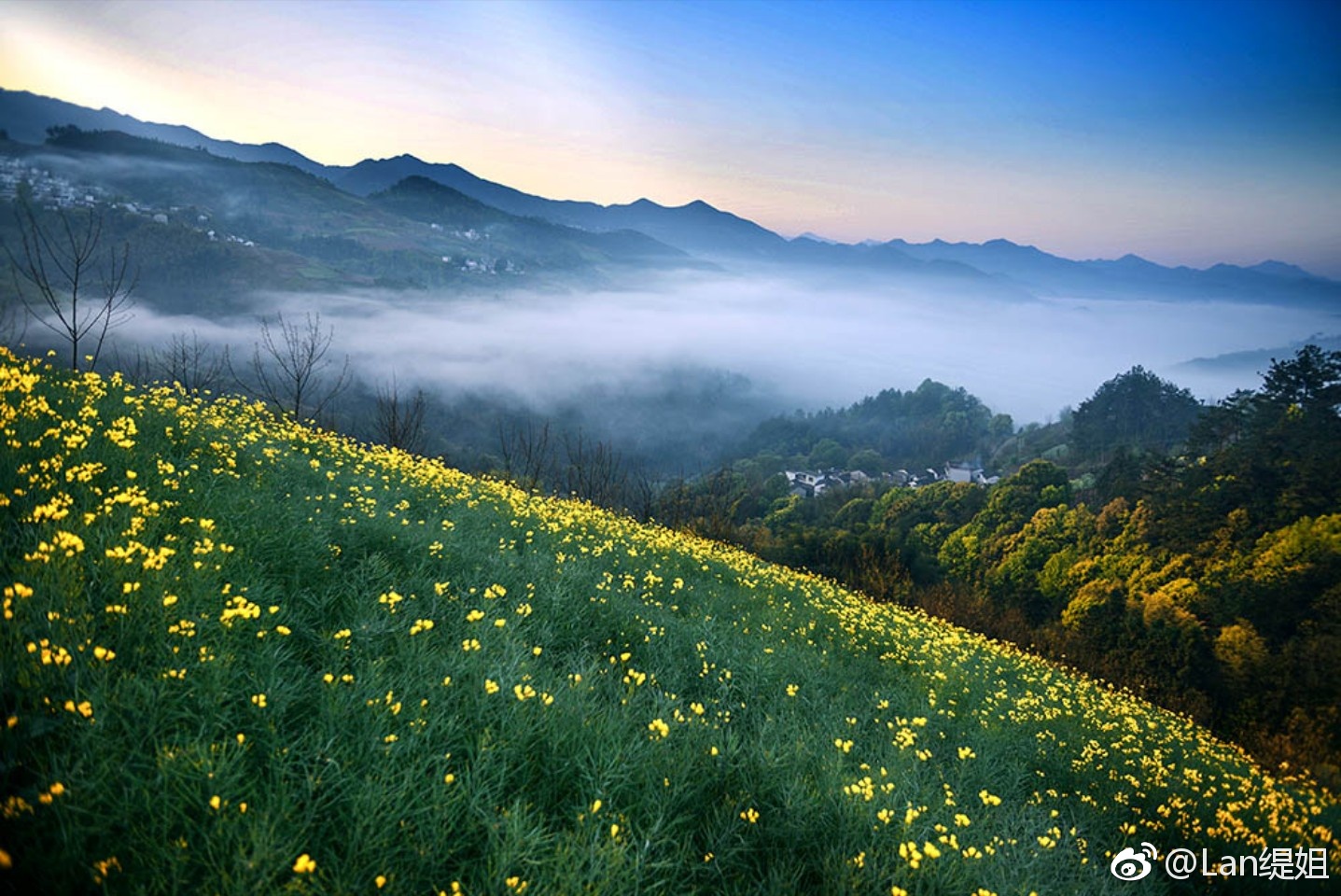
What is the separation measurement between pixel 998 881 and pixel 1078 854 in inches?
78.9

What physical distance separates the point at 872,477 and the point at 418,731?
145 m

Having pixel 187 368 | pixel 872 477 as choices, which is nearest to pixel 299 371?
pixel 187 368

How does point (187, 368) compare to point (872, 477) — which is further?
point (872, 477)

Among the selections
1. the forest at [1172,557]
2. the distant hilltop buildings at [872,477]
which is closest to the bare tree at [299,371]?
the forest at [1172,557]

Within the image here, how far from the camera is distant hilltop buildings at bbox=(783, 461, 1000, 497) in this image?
4788 inches

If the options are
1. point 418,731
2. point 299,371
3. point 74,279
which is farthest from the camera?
point 299,371

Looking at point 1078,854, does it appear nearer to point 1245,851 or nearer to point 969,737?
point 969,737

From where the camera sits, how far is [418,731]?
313 centimetres

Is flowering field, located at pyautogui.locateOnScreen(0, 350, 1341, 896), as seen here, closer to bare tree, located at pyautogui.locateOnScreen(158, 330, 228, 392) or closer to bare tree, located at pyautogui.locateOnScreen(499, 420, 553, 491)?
bare tree, located at pyautogui.locateOnScreen(158, 330, 228, 392)

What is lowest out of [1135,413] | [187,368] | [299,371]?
[187,368]

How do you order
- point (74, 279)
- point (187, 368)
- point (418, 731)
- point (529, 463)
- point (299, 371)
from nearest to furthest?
point (418, 731) → point (74, 279) → point (299, 371) → point (187, 368) → point (529, 463)

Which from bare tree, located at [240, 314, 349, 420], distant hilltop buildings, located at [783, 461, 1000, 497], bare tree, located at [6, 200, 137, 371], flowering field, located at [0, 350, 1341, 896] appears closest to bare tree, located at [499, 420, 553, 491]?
bare tree, located at [240, 314, 349, 420]

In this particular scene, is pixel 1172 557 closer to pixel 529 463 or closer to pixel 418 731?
pixel 529 463

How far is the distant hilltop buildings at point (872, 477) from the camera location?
12162 centimetres
